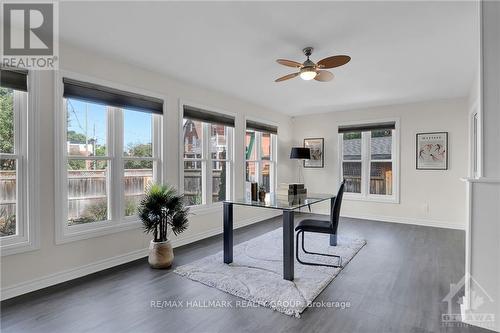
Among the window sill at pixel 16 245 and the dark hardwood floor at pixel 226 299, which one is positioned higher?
the window sill at pixel 16 245

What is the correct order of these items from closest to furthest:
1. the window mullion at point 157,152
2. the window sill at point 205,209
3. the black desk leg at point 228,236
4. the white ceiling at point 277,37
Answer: the white ceiling at point 277,37
the black desk leg at point 228,236
the window mullion at point 157,152
the window sill at point 205,209

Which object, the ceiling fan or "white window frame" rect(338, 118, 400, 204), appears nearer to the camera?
the ceiling fan

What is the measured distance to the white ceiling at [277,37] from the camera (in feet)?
7.09

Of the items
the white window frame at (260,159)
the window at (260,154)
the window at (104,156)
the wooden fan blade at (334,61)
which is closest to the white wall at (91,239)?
the window at (104,156)

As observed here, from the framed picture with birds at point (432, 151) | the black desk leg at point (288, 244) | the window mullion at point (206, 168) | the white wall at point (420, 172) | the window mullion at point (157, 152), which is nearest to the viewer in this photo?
the black desk leg at point (288, 244)

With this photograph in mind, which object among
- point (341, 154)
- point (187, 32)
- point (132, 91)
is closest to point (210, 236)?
point (132, 91)

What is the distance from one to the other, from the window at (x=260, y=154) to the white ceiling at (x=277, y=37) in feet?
5.54

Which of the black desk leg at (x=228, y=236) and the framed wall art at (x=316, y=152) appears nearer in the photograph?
the black desk leg at (x=228, y=236)

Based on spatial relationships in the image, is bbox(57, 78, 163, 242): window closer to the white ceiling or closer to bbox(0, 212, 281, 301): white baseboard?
bbox(0, 212, 281, 301): white baseboard
